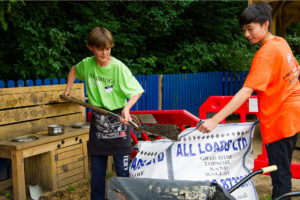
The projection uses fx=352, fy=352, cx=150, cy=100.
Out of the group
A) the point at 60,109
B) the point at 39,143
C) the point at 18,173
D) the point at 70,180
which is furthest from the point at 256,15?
the point at 60,109

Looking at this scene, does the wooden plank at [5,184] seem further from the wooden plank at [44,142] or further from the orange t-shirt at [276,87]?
the orange t-shirt at [276,87]

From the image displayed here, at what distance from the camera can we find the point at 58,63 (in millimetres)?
6246

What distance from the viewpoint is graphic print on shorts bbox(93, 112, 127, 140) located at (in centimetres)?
304

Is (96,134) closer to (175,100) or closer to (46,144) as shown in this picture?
(46,144)

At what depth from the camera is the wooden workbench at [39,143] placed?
12.9 ft

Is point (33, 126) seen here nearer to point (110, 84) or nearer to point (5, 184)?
point (5, 184)

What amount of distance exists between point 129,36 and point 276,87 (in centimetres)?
678

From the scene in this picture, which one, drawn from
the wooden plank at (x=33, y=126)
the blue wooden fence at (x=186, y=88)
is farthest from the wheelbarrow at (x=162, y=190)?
the blue wooden fence at (x=186, y=88)

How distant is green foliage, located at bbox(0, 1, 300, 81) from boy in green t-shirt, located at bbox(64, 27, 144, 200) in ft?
7.56

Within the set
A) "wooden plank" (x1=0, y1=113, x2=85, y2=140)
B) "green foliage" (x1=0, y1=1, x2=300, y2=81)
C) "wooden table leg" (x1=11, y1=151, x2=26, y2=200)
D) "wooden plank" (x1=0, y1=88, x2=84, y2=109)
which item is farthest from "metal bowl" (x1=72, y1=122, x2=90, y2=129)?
"green foliage" (x1=0, y1=1, x2=300, y2=81)

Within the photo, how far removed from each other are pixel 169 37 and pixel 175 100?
254 cm

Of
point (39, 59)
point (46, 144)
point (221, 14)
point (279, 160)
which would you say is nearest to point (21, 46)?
point (39, 59)

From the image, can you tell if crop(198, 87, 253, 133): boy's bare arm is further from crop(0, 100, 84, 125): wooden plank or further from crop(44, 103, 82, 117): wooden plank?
crop(44, 103, 82, 117): wooden plank

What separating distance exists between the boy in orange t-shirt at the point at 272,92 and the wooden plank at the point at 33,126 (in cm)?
282
